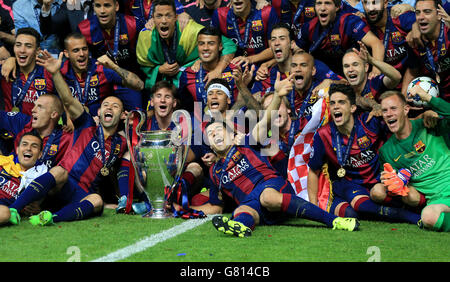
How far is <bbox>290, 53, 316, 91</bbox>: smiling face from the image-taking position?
21.8 ft

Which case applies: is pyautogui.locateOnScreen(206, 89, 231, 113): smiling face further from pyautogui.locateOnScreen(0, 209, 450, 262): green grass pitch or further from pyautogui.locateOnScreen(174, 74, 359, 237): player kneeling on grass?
pyautogui.locateOnScreen(0, 209, 450, 262): green grass pitch

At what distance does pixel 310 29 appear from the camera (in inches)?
282

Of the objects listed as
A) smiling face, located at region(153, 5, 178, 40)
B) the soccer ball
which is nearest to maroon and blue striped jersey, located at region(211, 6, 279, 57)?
smiling face, located at region(153, 5, 178, 40)

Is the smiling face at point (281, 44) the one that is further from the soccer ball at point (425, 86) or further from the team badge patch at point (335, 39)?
the soccer ball at point (425, 86)

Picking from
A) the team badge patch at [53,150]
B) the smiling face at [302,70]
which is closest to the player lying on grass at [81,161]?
the team badge patch at [53,150]

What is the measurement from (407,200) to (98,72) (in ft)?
12.2

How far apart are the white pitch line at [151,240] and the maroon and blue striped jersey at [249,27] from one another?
8.00 feet

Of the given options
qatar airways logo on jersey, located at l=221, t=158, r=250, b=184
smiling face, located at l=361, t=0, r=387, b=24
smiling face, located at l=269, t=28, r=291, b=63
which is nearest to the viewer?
qatar airways logo on jersey, located at l=221, t=158, r=250, b=184

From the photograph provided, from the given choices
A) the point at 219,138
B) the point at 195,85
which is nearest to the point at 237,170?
the point at 219,138

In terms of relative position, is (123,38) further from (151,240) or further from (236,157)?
(151,240)

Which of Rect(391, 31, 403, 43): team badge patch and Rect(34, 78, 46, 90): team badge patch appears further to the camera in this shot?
Rect(34, 78, 46, 90): team badge patch

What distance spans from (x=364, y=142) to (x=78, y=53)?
335 cm

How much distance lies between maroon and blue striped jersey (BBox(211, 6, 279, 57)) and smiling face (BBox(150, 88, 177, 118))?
4.25 feet

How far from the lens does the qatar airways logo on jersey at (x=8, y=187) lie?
5.94 metres
